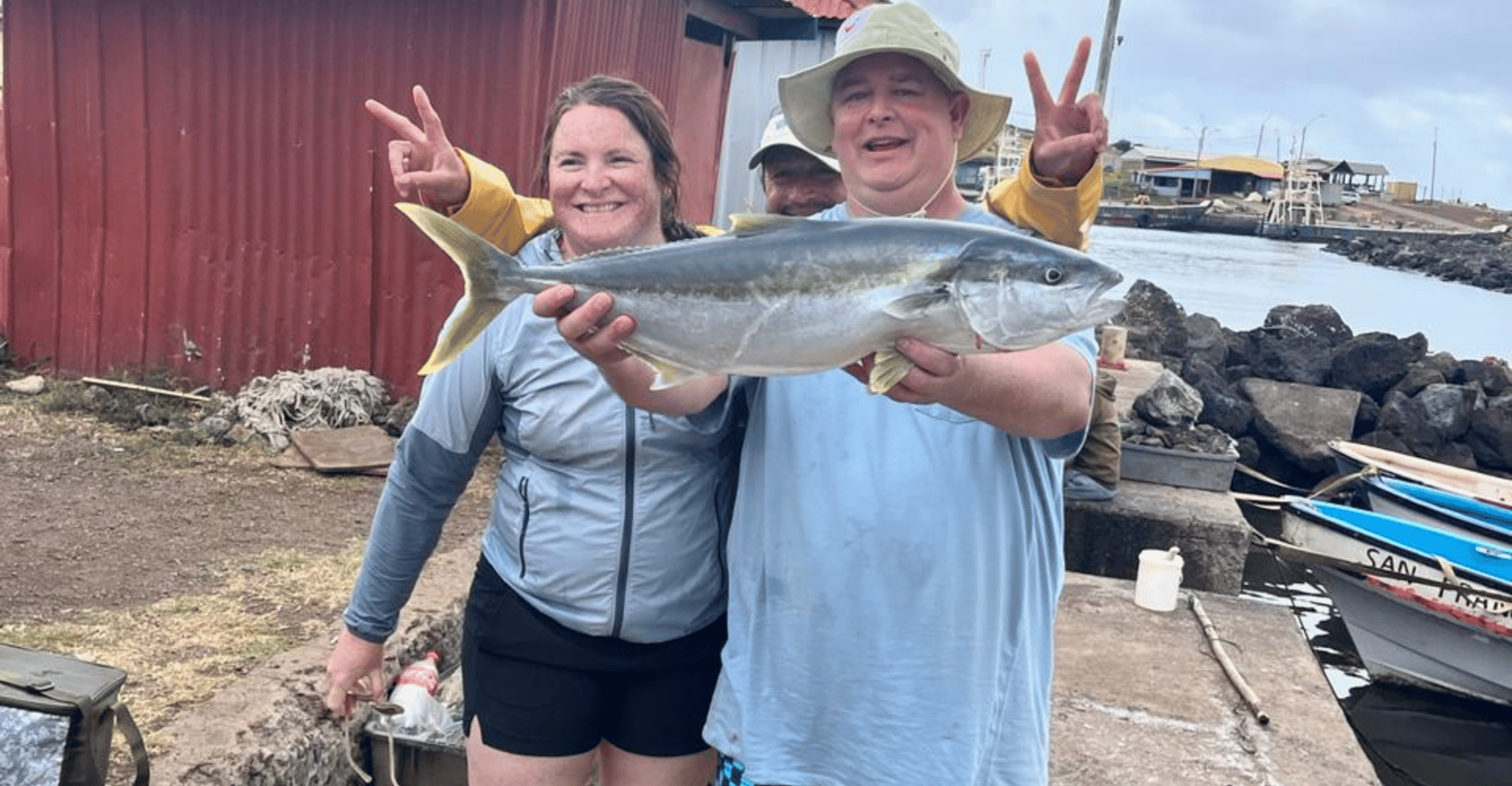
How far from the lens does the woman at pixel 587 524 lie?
2771mm

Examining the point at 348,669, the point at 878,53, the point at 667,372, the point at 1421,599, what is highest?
the point at 878,53

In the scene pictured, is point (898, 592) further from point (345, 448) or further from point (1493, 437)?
point (1493, 437)

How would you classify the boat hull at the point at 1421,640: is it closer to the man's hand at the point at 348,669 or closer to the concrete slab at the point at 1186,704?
the concrete slab at the point at 1186,704

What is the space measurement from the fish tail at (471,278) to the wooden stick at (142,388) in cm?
806

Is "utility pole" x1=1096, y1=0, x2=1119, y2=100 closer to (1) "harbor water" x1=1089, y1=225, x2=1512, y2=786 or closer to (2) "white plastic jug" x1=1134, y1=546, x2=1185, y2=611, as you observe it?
(1) "harbor water" x1=1089, y1=225, x2=1512, y2=786

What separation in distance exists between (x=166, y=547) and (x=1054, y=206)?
17.5ft

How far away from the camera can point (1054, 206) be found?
3174 millimetres

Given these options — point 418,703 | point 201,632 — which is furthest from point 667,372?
point 201,632

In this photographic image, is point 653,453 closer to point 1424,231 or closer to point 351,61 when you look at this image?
point 351,61

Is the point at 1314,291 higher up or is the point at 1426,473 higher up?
the point at 1314,291

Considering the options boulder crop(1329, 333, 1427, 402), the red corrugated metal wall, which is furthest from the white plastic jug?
boulder crop(1329, 333, 1427, 402)

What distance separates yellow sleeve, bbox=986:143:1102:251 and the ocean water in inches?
841

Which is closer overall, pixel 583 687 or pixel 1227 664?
pixel 583 687

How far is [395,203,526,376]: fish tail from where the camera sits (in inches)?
93.0
